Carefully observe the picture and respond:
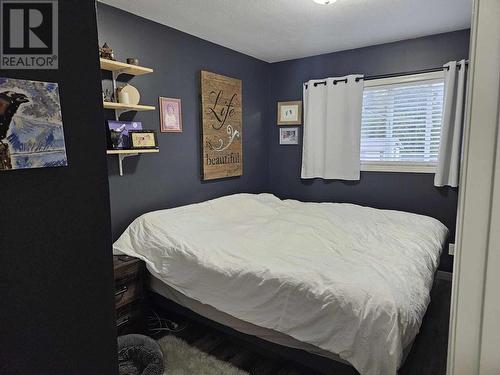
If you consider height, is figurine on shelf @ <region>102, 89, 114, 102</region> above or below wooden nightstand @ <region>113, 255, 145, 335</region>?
above

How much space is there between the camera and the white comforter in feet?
4.91

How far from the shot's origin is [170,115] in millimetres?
3008

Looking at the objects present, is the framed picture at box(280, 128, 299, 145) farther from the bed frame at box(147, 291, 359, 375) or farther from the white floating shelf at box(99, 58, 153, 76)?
the bed frame at box(147, 291, 359, 375)

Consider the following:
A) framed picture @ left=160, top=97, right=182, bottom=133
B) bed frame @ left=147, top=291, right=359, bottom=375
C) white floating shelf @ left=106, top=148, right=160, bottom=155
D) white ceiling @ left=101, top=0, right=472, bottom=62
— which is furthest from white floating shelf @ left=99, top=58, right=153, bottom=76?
bed frame @ left=147, top=291, right=359, bottom=375

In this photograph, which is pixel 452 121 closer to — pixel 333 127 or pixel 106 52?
pixel 333 127

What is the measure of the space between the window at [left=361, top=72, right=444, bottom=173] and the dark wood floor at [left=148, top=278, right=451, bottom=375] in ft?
5.27

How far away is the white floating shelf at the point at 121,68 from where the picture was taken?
2311 millimetres

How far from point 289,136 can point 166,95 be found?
180 centimetres

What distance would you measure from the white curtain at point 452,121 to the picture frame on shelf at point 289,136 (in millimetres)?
1658

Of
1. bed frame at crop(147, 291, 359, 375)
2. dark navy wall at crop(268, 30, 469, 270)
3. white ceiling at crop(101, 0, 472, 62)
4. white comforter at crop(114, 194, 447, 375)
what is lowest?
bed frame at crop(147, 291, 359, 375)

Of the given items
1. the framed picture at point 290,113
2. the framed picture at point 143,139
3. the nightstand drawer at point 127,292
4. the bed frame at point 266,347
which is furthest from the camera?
the framed picture at point 290,113

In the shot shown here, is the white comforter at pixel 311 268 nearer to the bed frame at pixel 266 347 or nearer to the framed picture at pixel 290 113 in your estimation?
the bed frame at pixel 266 347

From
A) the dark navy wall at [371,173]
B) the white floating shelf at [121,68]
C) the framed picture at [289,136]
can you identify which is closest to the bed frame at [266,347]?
the white floating shelf at [121,68]

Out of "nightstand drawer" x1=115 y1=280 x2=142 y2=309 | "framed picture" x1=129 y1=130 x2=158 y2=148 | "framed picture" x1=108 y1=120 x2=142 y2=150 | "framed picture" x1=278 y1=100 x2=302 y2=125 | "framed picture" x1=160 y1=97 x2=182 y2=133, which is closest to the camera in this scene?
"nightstand drawer" x1=115 y1=280 x2=142 y2=309
